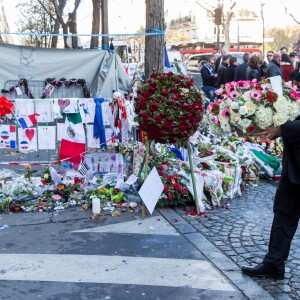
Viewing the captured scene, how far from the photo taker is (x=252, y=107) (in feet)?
14.0

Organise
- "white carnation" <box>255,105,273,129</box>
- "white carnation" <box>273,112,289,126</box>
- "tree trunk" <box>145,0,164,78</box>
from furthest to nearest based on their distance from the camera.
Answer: "tree trunk" <box>145,0,164,78</box> → "white carnation" <box>255,105,273,129</box> → "white carnation" <box>273,112,289,126</box>

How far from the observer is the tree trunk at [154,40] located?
7.30m

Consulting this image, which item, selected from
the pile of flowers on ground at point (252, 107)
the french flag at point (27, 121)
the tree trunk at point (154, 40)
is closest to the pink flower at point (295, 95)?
the pile of flowers on ground at point (252, 107)

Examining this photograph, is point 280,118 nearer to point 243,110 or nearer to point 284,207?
point 243,110

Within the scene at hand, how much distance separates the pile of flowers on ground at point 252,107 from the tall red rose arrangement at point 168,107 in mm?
749

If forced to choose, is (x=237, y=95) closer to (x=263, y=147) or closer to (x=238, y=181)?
(x=238, y=181)

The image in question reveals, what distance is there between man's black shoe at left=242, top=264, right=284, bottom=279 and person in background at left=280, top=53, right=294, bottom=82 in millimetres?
10629

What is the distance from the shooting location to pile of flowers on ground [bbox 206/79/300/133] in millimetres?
4004

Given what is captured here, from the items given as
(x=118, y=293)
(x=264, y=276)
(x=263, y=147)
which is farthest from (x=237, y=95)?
(x=263, y=147)

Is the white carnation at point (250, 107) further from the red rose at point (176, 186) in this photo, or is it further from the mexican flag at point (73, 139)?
the mexican flag at point (73, 139)

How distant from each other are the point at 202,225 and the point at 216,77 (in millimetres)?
10492

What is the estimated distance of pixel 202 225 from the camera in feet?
18.5

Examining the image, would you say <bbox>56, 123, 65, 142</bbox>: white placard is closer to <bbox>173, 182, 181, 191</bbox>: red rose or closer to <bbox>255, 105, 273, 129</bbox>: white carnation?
<bbox>173, 182, 181, 191</bbox>: red rose

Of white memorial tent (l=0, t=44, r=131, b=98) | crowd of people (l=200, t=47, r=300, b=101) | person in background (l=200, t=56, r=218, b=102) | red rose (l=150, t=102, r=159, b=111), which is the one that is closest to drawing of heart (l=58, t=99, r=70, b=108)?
red rose (l=150, t=102, r=159, b=111)
